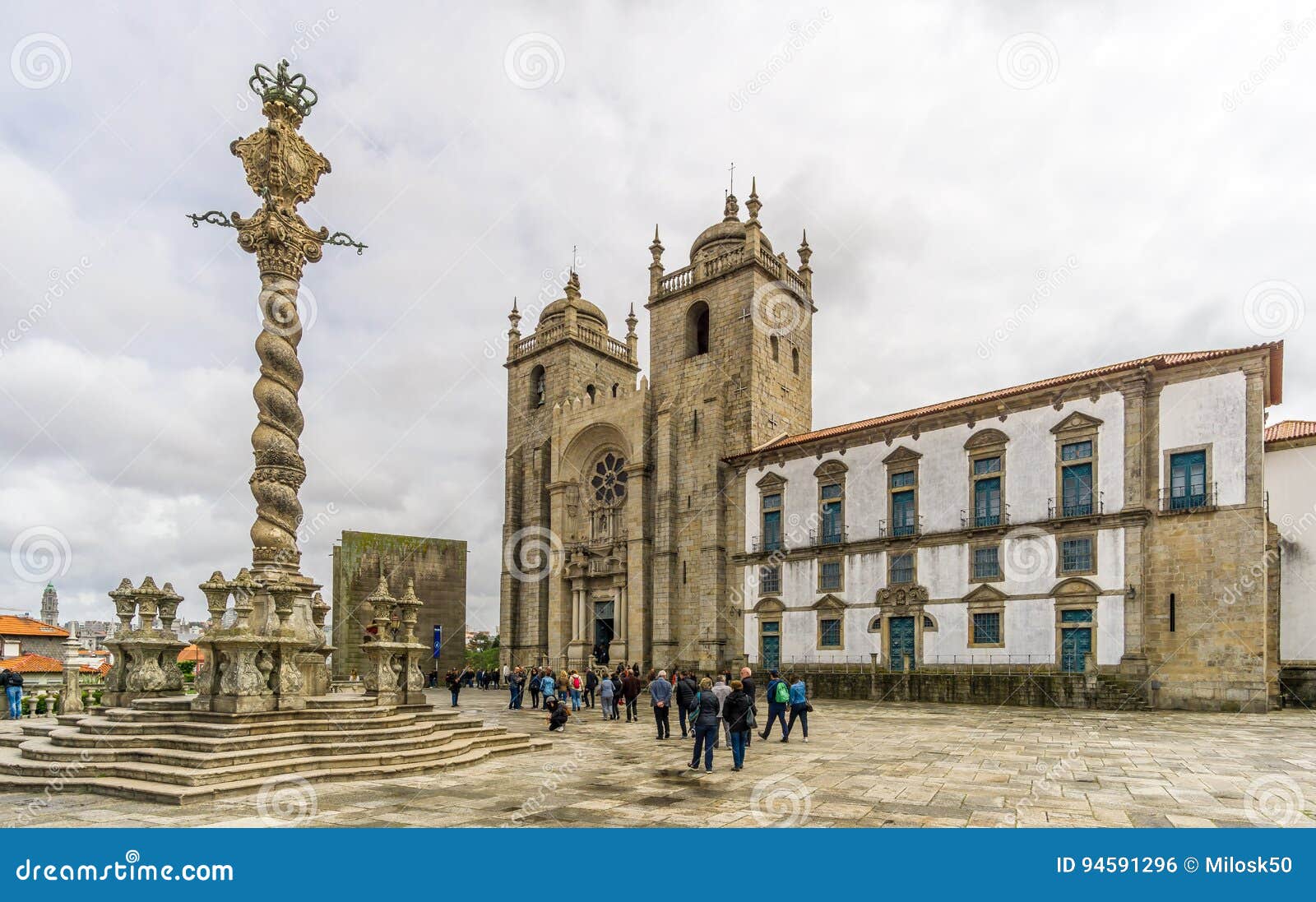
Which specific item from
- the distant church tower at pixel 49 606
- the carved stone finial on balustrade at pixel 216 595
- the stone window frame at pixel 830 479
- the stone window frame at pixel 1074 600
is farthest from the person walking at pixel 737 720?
the distant church tower at pixel 49 606

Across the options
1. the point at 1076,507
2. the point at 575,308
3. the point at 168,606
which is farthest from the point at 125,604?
the point at 575,308

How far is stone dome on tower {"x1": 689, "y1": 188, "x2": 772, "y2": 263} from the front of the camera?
124 feet

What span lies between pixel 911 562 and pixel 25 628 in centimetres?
4965

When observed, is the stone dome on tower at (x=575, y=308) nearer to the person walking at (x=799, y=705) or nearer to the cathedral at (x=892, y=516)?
the cathedral at (x=892, y=516)

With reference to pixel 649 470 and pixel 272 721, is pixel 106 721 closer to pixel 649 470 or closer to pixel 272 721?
pixel 272 721

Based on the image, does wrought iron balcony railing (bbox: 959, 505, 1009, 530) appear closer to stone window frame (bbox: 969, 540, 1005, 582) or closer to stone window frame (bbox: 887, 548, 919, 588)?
stone window frame (bbox: 969, 540, 1005, 582)

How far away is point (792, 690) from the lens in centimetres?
1545

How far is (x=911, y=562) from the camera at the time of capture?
94.9ft

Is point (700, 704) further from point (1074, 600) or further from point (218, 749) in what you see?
point (1074, 600)

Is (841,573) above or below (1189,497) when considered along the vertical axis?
below

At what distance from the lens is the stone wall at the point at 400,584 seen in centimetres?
3975

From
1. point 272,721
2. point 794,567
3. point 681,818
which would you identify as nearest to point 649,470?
point 794,567

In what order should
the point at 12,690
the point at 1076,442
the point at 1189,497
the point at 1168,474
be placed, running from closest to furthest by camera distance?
the point at 12,690 < the point at 1189,497 < the point at 1168,474 < the point at 1076,442

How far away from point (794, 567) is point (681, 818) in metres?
24.2
